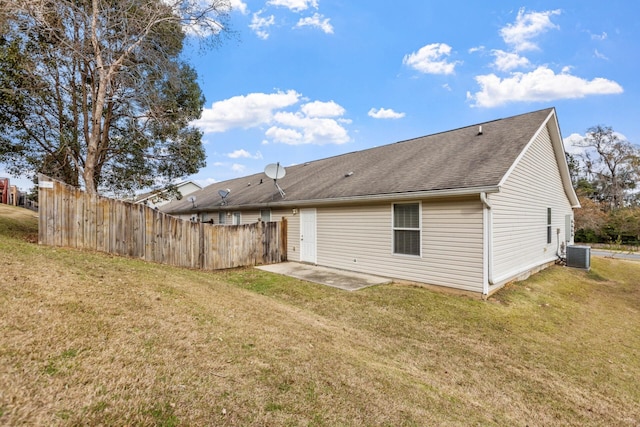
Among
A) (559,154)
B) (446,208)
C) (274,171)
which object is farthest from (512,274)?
(274,171)

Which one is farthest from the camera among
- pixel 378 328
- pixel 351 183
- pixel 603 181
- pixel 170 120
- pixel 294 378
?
pixel 603 181

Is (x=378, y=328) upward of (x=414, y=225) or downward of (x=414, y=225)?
downward

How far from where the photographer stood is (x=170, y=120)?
11617 mm

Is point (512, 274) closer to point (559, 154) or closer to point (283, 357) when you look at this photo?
point (559, 154)

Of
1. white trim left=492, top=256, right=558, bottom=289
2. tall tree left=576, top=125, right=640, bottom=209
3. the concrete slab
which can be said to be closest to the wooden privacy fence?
the concrete slab

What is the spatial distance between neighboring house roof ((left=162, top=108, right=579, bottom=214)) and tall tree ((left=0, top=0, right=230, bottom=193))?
4651 mm

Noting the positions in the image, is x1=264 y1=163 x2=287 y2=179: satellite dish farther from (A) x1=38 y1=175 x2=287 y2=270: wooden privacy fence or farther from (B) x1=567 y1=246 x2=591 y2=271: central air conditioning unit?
(B) x1=567 y1=246 x2=591 y2=271: central air conditioning unit

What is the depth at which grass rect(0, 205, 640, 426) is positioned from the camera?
7.46ft

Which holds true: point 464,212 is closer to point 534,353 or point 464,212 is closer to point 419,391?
point 534,353

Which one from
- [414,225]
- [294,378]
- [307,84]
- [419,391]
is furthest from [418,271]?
[307,84]

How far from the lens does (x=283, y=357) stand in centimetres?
339

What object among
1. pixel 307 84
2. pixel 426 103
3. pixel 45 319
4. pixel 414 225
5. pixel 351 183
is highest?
pixel 307 84

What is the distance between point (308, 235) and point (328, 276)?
7.64ft

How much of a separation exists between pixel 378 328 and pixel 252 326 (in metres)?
2.25
